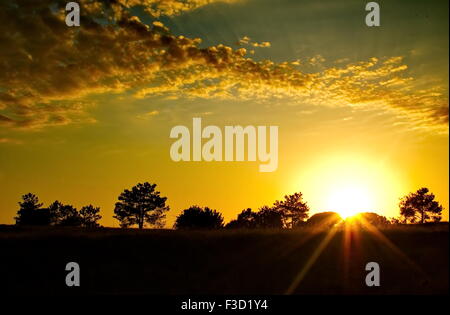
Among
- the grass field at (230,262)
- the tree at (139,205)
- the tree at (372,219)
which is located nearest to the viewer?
the grass field at (230,262)

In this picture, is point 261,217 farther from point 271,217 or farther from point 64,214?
point 64,214

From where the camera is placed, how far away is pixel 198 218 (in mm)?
86562

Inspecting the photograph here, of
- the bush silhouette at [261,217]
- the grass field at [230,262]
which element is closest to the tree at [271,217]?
the bush silhouette at [261,217]

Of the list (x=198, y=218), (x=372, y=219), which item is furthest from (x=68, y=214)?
(x=372, y=219)

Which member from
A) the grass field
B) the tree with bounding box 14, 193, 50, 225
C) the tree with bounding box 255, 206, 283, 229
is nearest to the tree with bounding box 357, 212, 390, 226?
the grass field

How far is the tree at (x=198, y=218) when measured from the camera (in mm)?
85250

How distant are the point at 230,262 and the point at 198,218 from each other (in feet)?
202

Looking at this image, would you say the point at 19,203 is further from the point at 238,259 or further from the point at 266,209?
the point at 238,259

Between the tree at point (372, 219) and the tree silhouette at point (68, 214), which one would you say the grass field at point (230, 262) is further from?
the tree silhouette at point (68, 214)

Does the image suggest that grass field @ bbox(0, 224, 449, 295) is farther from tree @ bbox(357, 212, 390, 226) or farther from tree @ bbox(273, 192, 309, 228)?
tree @ bbox(273, 192, 309, 228)

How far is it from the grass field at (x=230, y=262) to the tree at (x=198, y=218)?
56007mm

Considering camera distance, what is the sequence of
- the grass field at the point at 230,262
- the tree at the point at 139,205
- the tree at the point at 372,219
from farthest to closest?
the tree at the point at 139,205 → the tree at the point at 372,219 → the grass field at the point at 230,262
